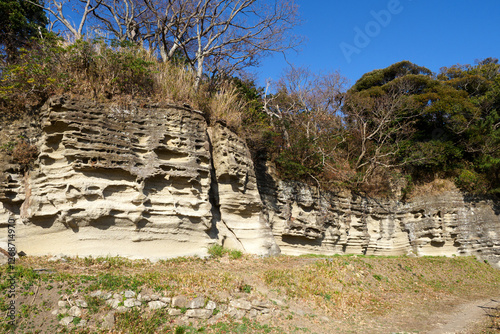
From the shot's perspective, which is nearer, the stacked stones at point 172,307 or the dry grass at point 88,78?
the stacked stones at point 172,307

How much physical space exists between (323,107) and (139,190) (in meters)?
15.9

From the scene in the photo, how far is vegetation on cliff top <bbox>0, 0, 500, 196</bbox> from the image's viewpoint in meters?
11.2

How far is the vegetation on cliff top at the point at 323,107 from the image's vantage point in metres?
11.2

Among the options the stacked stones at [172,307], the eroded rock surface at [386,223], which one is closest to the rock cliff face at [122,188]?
the stacked stones at [172,307]

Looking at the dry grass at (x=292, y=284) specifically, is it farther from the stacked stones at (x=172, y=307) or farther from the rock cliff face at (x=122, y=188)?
the rock cliff face at (x=122, y=188)

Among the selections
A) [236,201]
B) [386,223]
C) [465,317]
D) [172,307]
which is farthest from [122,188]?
[386,223]

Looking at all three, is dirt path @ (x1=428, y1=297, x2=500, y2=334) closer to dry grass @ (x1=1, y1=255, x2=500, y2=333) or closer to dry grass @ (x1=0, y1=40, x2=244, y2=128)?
dry grass @ (x1=1, y1=255, x2=500, y2=333)

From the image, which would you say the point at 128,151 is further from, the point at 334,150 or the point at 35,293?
the point at 334,150

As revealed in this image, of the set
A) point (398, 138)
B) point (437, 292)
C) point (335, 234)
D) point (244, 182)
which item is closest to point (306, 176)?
point (335, 234)

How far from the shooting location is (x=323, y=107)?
75.3 feet

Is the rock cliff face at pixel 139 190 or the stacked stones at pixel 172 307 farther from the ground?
the rock cliff face at pixel 139 190

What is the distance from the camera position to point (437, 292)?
41.3ft

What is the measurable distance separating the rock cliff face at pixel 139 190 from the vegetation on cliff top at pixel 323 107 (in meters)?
1.10

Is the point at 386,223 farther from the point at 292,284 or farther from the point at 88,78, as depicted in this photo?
the point at 88,78
